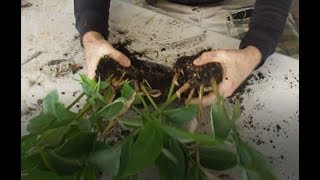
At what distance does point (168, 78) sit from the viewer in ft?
2.14

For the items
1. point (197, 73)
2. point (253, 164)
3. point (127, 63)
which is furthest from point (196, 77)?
point (253, 164)

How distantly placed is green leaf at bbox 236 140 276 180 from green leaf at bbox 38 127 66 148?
0.21 metres

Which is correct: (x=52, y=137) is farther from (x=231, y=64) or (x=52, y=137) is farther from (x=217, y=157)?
(x=231, y=64)

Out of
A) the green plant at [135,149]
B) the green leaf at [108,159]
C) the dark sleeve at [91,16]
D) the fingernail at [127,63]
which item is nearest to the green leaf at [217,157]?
the green plant at [135,149]

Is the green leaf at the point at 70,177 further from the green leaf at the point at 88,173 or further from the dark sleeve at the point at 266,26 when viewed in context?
the dark sleeve at the point at 266,26

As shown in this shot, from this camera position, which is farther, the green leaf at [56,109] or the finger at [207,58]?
the finger at [207,58]

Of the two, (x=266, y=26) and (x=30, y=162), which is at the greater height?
(x=266, y=26)

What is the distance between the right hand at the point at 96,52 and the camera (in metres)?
0.63

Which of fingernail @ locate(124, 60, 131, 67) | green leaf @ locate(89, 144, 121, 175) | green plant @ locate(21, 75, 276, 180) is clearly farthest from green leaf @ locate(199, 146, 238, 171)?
fingernail @ locate(124, 60, 131, 67)

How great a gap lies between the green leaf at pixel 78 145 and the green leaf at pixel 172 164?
0.09 meters

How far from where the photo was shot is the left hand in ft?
2.03

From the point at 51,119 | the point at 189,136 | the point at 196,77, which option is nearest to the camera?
the point at 189,136

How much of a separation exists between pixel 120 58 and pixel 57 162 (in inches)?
10.4
